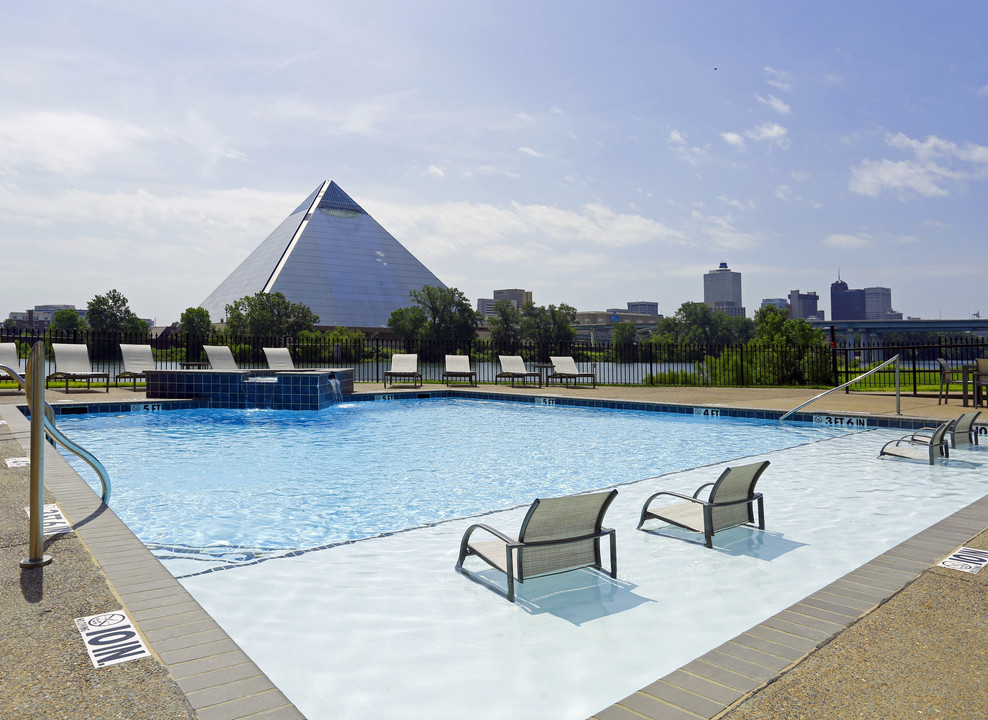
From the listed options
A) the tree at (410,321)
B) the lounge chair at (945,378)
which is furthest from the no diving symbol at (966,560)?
the tree at (410,321)

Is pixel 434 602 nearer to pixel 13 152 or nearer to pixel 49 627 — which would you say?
pixel 49 627

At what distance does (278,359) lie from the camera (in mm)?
16406

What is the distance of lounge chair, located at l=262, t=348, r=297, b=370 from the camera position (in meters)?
16.2

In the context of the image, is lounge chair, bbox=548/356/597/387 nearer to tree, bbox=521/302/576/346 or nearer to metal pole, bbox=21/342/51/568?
metal pole, bbox=21/342/51/568

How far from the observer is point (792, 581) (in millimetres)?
3863

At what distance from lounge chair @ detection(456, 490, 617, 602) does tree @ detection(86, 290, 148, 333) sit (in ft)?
151

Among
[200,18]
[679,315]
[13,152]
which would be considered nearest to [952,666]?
[200,18]

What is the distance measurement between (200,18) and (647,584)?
10553 mm

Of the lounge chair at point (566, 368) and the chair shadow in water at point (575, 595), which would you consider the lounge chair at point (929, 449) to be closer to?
the chair shadow in water at point (575, 595)

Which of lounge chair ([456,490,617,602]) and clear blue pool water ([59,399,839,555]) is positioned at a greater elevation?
lounge chair ([456,490,617,602])

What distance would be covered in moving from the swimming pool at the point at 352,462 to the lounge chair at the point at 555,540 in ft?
6.36

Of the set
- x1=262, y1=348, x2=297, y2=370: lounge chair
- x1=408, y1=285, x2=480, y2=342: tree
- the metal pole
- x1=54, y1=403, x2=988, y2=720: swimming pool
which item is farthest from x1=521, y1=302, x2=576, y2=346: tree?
the metal pole

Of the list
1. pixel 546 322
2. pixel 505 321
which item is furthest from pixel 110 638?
pixel 546 322

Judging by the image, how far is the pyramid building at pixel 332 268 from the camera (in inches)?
3219
